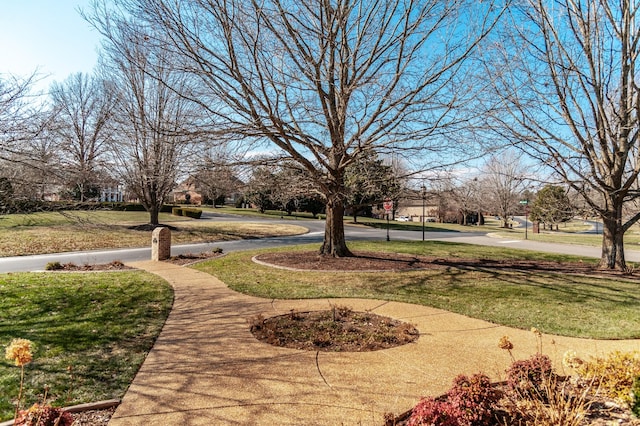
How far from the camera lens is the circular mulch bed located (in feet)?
15.7

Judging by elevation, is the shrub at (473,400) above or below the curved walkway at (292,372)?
above

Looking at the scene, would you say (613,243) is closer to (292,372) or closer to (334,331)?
(334,331)

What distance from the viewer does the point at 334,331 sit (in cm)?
529

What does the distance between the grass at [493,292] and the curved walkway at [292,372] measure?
2.31 feet

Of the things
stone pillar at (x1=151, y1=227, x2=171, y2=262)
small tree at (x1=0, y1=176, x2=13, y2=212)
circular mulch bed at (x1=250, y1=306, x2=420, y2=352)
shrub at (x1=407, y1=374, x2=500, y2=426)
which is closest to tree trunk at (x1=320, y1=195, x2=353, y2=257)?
circular mulch bed at (x1=250, y1=306, x2=420, y2=352)

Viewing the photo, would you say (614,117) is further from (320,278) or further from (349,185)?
(320,278)

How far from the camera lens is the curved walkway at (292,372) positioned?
10.3ft

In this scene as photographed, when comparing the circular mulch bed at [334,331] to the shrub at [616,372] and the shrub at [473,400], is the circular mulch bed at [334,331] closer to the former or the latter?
the shrub at [473,400]

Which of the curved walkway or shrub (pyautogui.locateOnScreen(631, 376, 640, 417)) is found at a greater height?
shrub (pyautogui.locateOnScreen(631, 376, 640, 417))

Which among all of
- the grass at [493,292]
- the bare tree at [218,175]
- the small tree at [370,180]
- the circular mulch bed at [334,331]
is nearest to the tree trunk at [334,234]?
the small tree at [370,180]

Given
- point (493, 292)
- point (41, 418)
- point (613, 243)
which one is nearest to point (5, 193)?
point (41, 418)

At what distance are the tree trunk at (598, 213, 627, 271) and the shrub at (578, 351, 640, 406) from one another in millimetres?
8980

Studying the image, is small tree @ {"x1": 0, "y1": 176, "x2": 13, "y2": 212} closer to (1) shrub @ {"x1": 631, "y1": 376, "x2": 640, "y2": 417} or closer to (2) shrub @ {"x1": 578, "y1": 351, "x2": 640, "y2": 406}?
(2) shrub @ {"x1": 578, "y1": 351, "x2": 640, "y2": 406}

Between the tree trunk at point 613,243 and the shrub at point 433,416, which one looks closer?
the shrub at point 433,416
